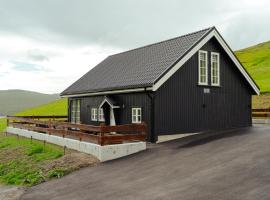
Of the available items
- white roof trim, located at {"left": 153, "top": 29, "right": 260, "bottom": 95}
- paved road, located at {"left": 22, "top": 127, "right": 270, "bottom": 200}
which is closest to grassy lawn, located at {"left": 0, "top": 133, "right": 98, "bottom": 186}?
paved road, located at {"left": 22, "top": 127, "right": 270, "bottom": 200}

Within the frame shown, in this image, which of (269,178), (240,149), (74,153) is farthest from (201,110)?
(269,178)

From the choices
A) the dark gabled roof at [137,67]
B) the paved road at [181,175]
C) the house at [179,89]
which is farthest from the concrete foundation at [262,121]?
the paved road at [181,175]

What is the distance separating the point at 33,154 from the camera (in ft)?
67.1

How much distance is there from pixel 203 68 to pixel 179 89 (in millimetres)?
2463

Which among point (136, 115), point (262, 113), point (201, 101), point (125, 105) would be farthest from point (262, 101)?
point (136, 115)

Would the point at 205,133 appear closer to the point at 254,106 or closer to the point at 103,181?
the point at 103,181

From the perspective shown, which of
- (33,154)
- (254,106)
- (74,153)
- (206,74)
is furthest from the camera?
(254,106)

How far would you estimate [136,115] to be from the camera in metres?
20.5

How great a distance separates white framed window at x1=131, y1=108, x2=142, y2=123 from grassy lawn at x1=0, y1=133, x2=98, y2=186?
4.08 metres

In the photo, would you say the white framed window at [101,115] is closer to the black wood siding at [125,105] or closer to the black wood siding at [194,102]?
the black wood siding at [125,105]

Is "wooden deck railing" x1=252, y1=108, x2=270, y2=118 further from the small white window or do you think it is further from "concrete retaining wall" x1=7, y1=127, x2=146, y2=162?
"concrete retaining wall" x1=7, y1=127, x2=146, y2=162

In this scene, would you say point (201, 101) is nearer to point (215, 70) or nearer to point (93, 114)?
point (215, 70)

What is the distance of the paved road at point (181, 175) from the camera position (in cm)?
1042

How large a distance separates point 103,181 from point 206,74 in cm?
1107
